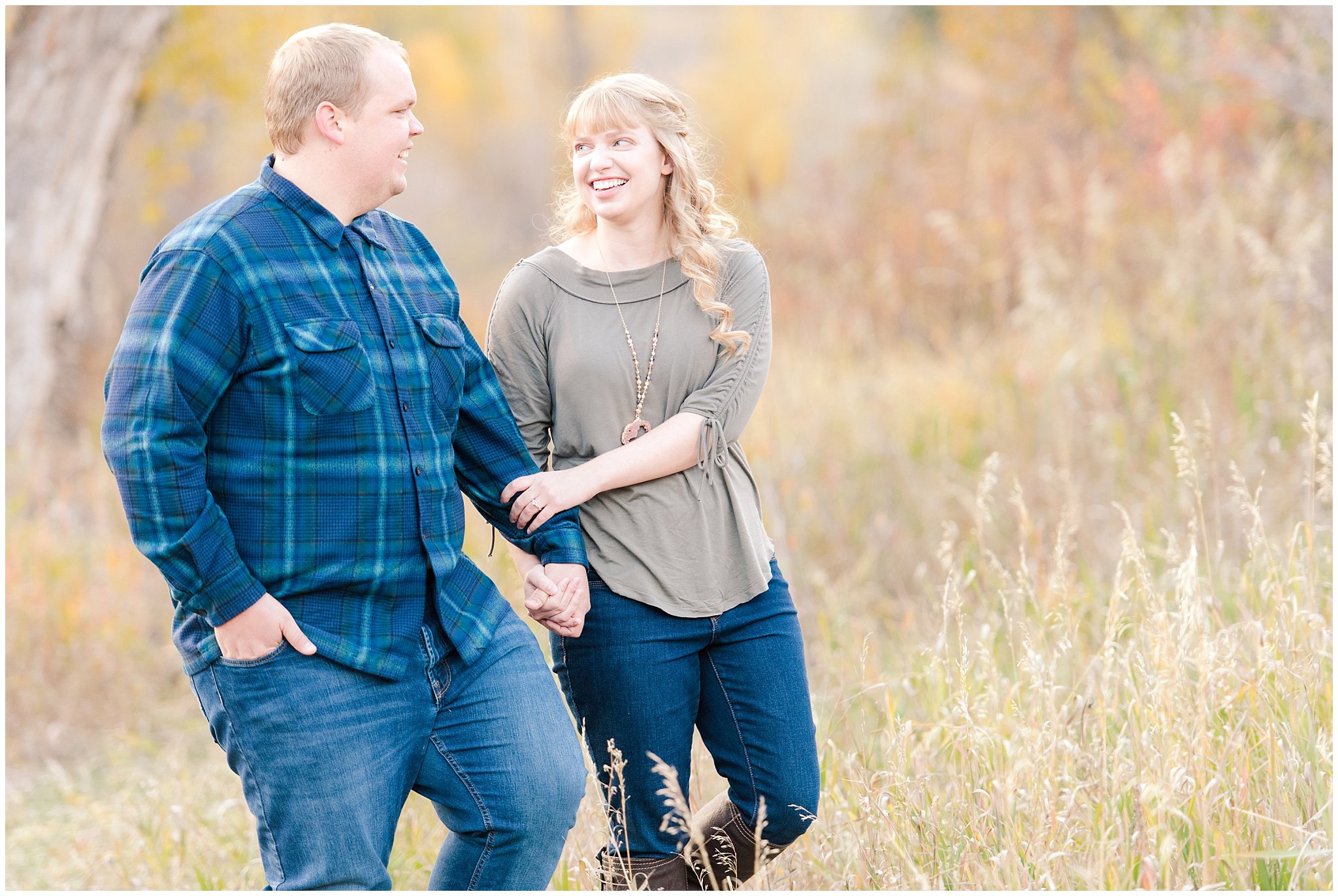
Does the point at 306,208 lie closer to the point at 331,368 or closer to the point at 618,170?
the point at 331,368

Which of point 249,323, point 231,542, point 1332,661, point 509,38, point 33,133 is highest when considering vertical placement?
point 509,38

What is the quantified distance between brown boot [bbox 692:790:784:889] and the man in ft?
1.57

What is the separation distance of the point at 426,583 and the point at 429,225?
18.0 metres

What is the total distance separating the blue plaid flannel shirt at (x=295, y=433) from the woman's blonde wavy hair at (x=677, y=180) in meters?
0.55

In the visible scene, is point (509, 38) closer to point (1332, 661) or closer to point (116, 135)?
point (116, 135)

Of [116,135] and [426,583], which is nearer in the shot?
[426,583]

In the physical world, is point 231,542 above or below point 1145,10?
below

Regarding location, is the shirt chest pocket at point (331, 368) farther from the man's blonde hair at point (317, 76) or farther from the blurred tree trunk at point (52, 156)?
the blurred tree trunk at point (52, 156)

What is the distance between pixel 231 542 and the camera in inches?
77.1

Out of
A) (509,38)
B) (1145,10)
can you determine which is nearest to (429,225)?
(509,38)

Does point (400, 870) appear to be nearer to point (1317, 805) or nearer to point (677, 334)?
point (677, 334)

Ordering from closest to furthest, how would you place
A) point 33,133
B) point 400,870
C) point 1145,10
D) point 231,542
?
1. point 231,542
2. point 400,870
3. point 33,133
4. point 1145,10

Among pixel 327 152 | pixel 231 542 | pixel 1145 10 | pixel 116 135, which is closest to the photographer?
pixel 231 542

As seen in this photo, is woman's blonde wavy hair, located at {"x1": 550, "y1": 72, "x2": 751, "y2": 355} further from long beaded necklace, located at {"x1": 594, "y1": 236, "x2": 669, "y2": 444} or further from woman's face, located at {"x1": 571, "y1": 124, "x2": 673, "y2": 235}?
long beaded necklace, located at {"x1": 594, "y1": 236, "x2": 669, "y2": 444}
